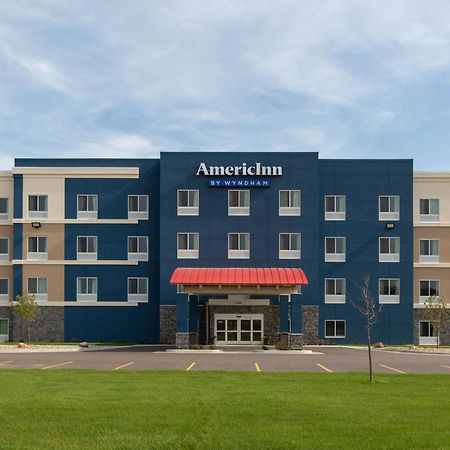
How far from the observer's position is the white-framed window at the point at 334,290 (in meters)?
47.8

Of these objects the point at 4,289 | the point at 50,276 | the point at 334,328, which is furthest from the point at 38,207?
the point at 334,328

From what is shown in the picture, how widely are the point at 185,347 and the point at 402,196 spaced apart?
17.9 meters

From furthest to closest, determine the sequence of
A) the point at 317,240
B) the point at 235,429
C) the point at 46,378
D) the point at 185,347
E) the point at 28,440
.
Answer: the point at 317,240, the point at 185,347, the point at 46,378, the point at 235,429, the point at 28,440

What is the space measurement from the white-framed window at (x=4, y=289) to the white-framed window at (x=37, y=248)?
8.29 feet

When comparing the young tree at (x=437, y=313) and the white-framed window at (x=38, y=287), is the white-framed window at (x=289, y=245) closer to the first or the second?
the young tree at (x=437, y=313)

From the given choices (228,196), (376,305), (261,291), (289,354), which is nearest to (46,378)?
(289,354)

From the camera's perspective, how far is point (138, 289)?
4844 cm

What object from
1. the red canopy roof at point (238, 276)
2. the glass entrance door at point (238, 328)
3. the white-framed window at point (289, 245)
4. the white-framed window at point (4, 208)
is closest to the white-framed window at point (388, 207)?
the white-framed window at point (289, 245)

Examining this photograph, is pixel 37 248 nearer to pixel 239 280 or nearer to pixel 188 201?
pixel 188 201

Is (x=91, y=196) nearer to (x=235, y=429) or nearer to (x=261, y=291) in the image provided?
(x=261, y=291)

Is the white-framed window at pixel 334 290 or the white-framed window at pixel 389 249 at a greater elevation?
the white-framed window at pixel 389 249

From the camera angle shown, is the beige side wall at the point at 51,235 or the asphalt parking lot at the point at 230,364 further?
→ the beige side wall at the point at 51,235

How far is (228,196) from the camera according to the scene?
4694 cm

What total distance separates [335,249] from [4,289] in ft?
75.1
